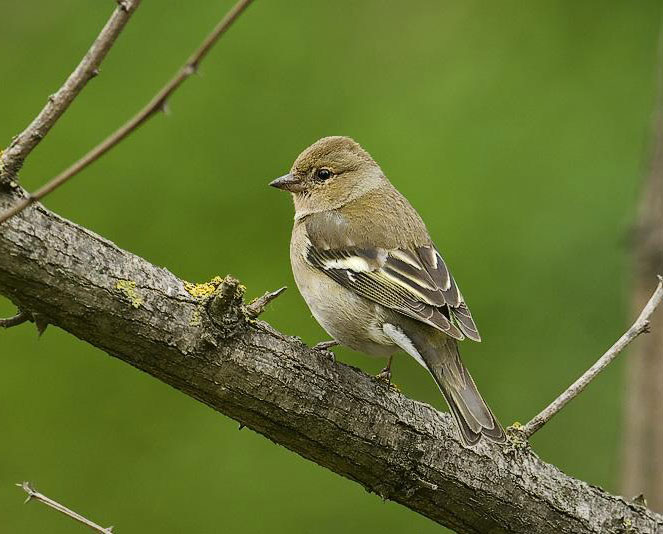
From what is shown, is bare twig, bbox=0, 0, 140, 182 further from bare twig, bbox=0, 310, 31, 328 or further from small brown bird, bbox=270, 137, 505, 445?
small brown bird, bbox=270, 137, 505, 445

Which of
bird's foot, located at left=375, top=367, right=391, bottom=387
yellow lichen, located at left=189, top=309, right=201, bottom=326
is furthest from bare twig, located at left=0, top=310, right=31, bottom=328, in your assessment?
bird's foot, located at left=375, top=367, right=391, bottom=387

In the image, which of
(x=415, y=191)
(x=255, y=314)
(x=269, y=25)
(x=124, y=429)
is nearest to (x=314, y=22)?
(x=269, y=25)

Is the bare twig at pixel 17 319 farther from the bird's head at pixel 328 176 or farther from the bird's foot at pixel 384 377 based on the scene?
the bird's head at pixel 328 176

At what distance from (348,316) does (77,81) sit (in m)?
2.48

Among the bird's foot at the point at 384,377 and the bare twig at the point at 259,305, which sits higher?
the bird's foot at the point at 384,377

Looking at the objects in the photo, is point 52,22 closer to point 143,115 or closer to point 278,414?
point 278,414

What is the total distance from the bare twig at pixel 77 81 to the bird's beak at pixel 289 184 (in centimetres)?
287

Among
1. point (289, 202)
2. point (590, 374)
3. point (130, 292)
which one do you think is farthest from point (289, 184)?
point (130, 292)

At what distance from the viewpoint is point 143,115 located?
191 cm

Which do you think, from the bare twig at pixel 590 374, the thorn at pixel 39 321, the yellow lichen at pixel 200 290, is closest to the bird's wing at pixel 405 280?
the bare twig at pixel 590 374

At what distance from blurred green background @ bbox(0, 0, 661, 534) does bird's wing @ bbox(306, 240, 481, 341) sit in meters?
1.12

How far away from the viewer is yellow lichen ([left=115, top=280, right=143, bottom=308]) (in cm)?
287

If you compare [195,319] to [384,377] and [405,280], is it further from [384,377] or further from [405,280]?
[405,280]

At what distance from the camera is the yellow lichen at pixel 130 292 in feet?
9.42
